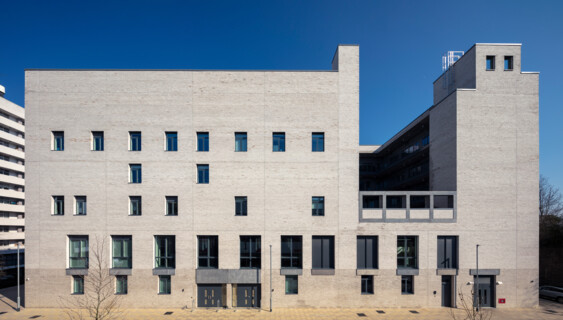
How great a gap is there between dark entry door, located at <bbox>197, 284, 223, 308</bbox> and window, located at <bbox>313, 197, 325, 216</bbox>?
35.1 ft

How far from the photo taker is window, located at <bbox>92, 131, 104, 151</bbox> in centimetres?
2427

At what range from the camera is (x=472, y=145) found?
2395 cm

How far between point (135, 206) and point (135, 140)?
19.2ft

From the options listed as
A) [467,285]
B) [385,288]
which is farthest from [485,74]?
[385,288]

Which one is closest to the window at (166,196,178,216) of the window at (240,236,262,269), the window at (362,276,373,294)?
the window at (240,236,262,269)

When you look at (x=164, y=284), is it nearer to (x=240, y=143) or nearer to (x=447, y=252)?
(x=240, y=143)

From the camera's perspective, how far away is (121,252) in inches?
943

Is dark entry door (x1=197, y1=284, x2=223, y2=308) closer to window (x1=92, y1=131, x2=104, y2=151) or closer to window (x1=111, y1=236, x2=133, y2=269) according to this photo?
window (x1=111, y1=236, x2=133, y2=269)

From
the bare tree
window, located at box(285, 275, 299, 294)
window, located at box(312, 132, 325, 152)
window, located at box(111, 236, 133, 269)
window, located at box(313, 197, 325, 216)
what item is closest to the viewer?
the bare tree

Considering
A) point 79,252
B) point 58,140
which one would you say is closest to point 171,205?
point 79,252

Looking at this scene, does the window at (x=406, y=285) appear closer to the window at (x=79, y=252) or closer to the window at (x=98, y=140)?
the window at (x=79, y=252)

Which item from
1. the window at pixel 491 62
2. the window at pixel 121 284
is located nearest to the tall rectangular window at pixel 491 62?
the window at pixel 491 62

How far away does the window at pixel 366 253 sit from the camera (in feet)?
79.4

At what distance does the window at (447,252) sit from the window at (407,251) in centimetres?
212
